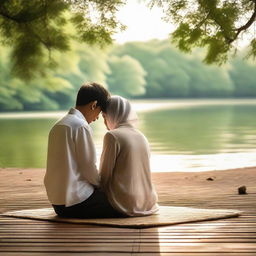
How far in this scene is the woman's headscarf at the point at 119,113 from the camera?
12.1 feet

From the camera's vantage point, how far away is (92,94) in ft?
12.1

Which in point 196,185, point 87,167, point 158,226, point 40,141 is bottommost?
A: point 40,141

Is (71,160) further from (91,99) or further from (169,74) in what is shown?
(169,74)

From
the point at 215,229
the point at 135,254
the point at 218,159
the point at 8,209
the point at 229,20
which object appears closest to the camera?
the point at 135,254

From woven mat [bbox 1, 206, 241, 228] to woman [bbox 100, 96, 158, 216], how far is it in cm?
11

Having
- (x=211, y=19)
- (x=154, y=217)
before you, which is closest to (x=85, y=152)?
(x=154, y=217)

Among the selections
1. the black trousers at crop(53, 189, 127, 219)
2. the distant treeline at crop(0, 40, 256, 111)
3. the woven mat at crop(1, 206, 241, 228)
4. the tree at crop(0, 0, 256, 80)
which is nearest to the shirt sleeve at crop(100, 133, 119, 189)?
the black trousers at crop(53, 189, 127, 219)

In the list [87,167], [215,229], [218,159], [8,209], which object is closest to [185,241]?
[215,229]

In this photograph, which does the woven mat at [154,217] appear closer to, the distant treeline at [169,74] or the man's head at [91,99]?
the man's head at [91,99]

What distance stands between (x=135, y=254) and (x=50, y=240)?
534mm

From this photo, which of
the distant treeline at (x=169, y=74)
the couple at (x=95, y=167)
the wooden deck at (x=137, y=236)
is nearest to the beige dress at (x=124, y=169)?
the couple at (x=95, y=167)

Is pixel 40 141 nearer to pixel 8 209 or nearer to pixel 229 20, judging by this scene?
pixel 229 20

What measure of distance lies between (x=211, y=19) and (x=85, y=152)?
4708 millimetres

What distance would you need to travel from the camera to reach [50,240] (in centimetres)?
306
